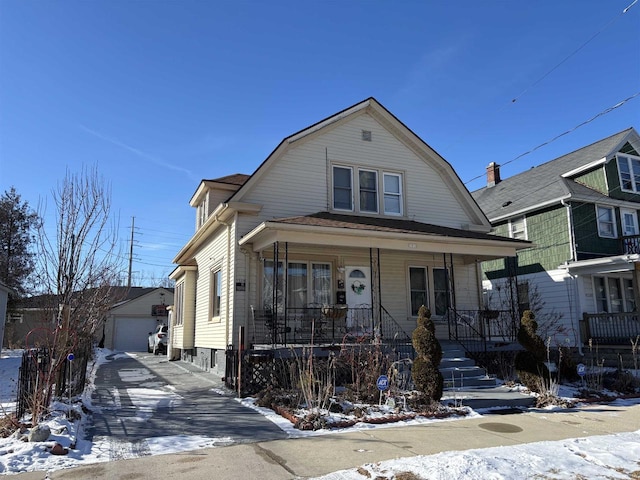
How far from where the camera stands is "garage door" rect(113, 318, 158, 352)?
112 feet

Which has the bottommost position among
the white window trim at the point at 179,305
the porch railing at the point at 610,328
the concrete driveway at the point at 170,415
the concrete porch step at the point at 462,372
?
the concrete driveway at the point at 170,415

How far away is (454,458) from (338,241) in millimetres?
6653

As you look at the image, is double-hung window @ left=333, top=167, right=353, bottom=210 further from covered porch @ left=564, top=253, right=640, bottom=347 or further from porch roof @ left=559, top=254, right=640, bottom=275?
porch roof @ left=559, top=254, right=640, bottom=275

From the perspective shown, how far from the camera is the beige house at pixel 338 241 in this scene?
38.8ft

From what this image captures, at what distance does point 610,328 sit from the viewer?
17.1 metres

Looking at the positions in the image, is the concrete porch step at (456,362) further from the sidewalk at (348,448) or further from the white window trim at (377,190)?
the white window trim at (377,190)

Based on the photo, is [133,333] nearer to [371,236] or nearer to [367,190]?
[367,190]

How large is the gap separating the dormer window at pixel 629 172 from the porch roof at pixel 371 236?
33.4 ft

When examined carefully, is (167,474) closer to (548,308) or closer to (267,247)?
(267,247)

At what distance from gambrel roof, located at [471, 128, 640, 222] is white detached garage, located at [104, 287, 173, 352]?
81.9ft

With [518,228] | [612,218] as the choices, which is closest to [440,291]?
[518,228]

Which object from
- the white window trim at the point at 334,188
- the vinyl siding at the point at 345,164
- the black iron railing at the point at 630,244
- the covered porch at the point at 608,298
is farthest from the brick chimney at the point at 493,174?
the white window trim at the point at 334,188

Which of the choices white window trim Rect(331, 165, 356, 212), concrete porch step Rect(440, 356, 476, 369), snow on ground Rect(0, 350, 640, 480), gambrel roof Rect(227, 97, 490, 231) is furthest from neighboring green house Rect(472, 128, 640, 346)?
snow on ground Rect(0, 350, 640, 480)

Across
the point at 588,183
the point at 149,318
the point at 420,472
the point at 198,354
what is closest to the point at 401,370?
the point at 420,472
